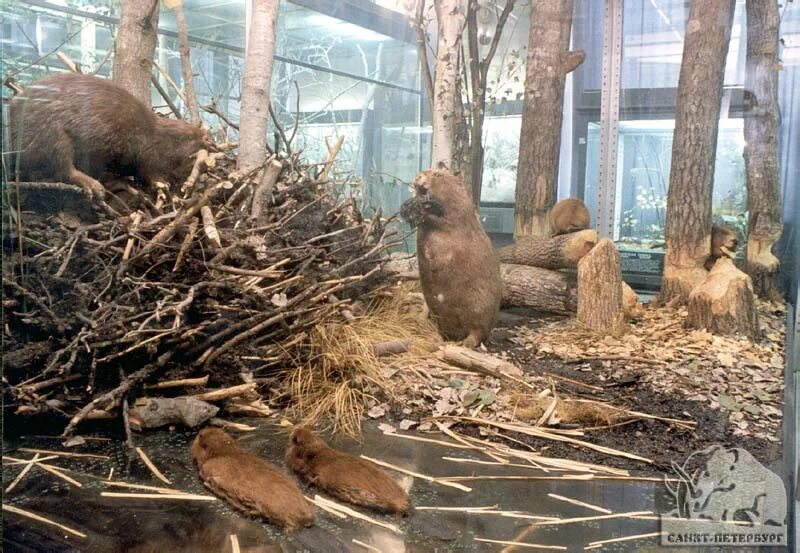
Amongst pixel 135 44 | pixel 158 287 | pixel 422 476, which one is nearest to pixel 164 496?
pixel 422 476

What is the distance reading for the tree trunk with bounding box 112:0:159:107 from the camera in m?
4.43

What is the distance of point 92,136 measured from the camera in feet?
12.1

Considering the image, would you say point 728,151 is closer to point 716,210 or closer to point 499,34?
point 716,210

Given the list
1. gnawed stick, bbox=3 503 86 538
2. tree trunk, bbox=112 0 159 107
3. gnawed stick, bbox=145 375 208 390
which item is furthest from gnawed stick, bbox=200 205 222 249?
gnawed stick, bbox=3 503 86 538

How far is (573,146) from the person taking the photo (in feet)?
16.1

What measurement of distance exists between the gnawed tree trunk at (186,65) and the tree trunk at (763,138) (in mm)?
3344

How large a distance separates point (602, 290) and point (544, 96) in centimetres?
143

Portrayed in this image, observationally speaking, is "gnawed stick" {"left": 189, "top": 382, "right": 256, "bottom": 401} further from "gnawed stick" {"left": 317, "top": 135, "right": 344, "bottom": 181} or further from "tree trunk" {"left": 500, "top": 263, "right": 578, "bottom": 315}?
"tree trunk" {"left": 500, "top": 263, "right": 578, "bottom": 315}

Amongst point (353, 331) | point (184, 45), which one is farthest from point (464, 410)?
point (184, 45)

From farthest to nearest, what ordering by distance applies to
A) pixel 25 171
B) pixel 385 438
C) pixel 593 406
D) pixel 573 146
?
pixel 573 146 < pixel 593 406 < pixel 385 438 < pixel 25 171

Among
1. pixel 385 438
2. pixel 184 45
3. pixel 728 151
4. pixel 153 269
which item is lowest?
pixel 385 438

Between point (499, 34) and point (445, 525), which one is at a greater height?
point (499, 34)

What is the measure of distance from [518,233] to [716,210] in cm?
156

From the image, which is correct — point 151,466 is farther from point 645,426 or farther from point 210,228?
point 645,426
